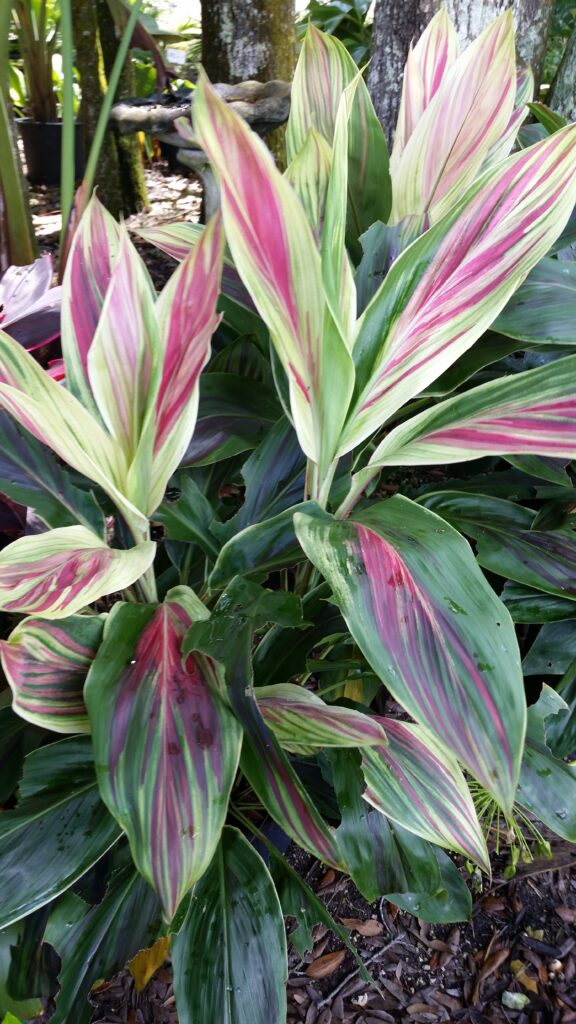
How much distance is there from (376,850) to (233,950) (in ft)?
0.65

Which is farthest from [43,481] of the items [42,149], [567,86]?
[42,149]

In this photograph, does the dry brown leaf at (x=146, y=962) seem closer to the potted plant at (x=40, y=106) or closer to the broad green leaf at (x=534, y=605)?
the broad green leaf at (x=534, y=605)

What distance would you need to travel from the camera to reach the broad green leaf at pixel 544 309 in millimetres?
798

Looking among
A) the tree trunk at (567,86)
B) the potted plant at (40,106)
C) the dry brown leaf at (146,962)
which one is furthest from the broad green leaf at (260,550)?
the potted plant at (40,106)

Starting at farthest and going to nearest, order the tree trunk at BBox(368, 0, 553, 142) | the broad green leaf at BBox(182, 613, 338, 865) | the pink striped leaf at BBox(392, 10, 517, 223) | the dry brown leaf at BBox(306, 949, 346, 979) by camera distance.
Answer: the tree trunk at BBox(368, 0, 553, 142) → the dry brown leaf at BBox(306, 949, 346, 979) → the pink striped leaf at BBox(392, 10, 517, 223) → the broad green leaf at BBox(182, 613, 338, 865)

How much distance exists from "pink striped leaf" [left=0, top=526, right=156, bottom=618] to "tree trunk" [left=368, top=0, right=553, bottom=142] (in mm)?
1270

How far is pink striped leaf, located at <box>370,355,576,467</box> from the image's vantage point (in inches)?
23.9

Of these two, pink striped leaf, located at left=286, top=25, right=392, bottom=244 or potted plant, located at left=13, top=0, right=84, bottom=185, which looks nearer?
pink striped leaf, located at left=286, top=25, right=392, bottom=244

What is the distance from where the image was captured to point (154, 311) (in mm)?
667

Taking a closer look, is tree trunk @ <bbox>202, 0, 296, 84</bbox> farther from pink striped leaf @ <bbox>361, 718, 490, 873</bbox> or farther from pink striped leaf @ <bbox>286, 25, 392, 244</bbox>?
pink striped leaf @ <bbox>361, 718, 490, 873</bbox>

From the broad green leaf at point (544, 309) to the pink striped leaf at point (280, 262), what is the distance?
299mm

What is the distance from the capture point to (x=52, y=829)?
2.53ft

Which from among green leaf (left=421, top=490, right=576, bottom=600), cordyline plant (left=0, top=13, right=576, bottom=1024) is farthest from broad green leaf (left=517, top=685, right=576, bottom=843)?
green leaf (left=421, top=490, right=576, bottom=600)

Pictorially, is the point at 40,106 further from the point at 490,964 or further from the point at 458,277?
the point at 490,964
